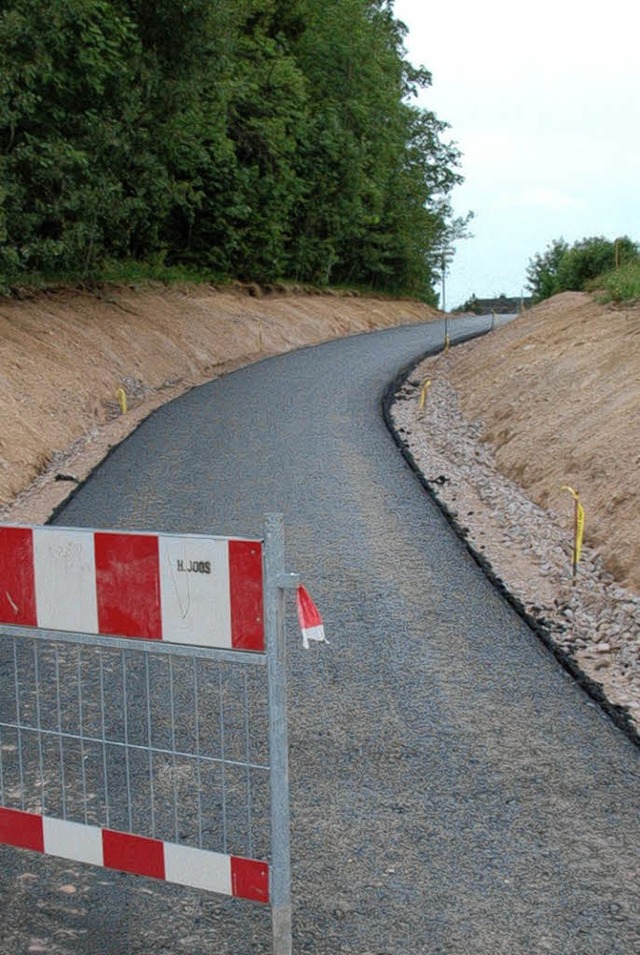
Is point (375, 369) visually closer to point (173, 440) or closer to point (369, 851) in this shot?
point (173, 440)

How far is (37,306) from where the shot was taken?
21.6 metres

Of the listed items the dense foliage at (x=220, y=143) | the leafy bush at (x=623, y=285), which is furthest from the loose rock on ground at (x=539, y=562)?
the dense foliage at (x=220, y=143)

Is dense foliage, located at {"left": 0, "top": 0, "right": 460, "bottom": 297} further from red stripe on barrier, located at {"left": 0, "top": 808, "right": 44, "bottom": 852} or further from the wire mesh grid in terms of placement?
red stripe on barrier, located at {"left": 0, "top": 808, "right": 44, "bottom": 852}

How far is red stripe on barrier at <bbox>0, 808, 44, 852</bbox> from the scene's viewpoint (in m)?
4.03

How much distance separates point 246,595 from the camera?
3627mm

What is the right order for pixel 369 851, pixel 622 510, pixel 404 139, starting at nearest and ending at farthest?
1. pixel 369 851
2. pixel 622 510
3. pixel 404 139

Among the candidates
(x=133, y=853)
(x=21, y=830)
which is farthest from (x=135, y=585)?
(x=21, y=830)

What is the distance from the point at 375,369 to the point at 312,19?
84.6ft

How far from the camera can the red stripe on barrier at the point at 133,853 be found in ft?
12.5

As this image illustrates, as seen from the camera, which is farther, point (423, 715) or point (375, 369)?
point (375, 369)

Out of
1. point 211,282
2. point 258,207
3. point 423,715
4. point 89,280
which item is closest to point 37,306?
point 89,280

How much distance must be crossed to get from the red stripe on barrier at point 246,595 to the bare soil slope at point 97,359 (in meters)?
8.16

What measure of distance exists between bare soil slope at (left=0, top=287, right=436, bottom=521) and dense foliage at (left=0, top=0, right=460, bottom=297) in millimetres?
1280

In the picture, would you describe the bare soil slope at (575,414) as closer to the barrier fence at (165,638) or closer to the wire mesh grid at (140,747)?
the wire mesh grid at (140,747)
